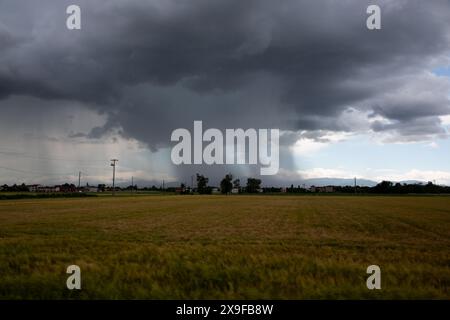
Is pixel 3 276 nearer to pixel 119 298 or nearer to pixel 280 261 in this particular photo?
pixel 119 298

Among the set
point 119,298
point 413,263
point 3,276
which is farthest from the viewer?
point 413,263

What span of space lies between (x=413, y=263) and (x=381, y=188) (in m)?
202

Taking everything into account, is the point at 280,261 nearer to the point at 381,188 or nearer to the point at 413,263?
the point at 413,263

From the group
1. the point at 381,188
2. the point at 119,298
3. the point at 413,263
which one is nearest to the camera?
the point at 119,298

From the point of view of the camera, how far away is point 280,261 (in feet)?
34.7

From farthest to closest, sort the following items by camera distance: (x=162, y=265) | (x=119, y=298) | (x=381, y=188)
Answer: (x=381, y=188) → (x=162, y=265) → (x=119, y=298)

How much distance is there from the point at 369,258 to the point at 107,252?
386 inches

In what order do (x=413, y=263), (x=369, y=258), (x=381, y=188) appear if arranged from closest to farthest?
(x=413, y=263), (x=369, y=258), (x=381, y=188)

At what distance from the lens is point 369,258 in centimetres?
1234
